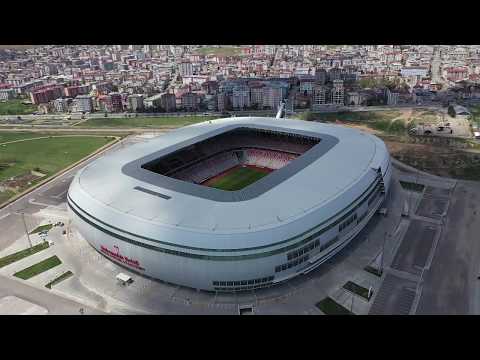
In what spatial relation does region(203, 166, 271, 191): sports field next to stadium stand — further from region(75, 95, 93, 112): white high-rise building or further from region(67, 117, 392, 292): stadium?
region(75, 95, 93, 112): white high-rise building

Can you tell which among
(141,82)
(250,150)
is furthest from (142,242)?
(141,82)

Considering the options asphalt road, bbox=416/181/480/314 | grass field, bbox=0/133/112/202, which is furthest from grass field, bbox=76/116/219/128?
asphalt road, bbox=416/181/480/314

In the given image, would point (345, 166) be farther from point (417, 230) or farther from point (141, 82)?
point (141, 82)

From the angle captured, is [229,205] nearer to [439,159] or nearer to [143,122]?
[439,159]

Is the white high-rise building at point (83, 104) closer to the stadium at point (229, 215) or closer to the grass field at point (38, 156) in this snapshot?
the grass field at point (38, 156)

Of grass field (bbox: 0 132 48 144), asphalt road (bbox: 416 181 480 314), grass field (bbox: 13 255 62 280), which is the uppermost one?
grass field (bbox: 0 132 48 144)

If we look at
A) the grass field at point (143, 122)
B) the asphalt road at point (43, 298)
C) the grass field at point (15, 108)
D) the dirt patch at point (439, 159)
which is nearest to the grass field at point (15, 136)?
the grass field at point (143, 122)
